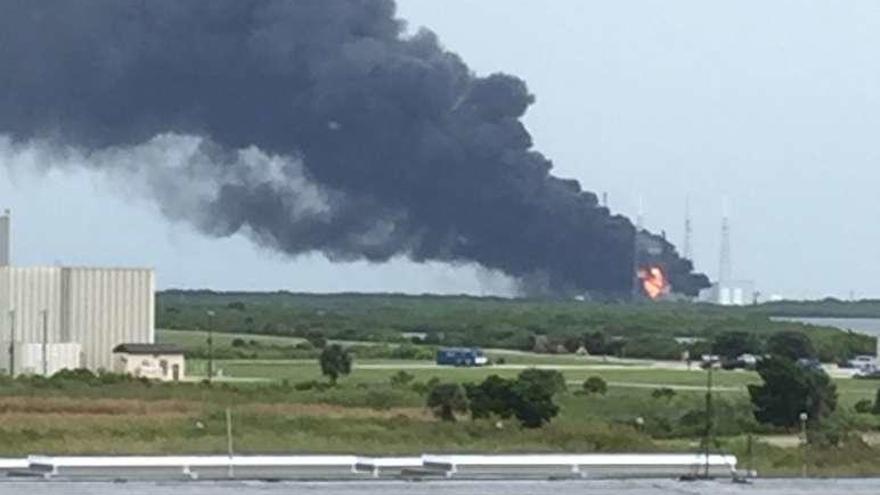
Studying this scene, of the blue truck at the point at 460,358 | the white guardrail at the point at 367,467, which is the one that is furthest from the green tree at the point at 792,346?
the white guardrail at the point at 367,467

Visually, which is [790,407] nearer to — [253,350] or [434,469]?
[434,469]

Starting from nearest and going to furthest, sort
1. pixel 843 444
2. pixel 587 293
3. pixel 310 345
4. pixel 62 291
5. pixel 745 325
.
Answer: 1. pixel 843 444
2. pixel 62 291
3. pixel 310 345
4. pixel 745 325
5. pixel 587 293

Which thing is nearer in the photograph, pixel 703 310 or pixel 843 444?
pixel 843 444

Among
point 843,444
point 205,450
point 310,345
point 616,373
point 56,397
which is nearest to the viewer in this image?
point 205,450

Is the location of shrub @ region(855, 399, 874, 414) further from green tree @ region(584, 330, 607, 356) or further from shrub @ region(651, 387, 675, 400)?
green tree @ region(584, 330, 607, 356)

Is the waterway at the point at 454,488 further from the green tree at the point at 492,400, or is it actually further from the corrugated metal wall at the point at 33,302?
the corrugated metal wall at the point at 33,302

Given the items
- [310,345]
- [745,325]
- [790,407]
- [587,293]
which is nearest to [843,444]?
[790,407]

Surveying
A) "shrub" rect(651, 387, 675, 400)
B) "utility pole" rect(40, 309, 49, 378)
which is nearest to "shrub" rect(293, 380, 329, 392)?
"utility pole" rect(40, 309, 49, 378)
